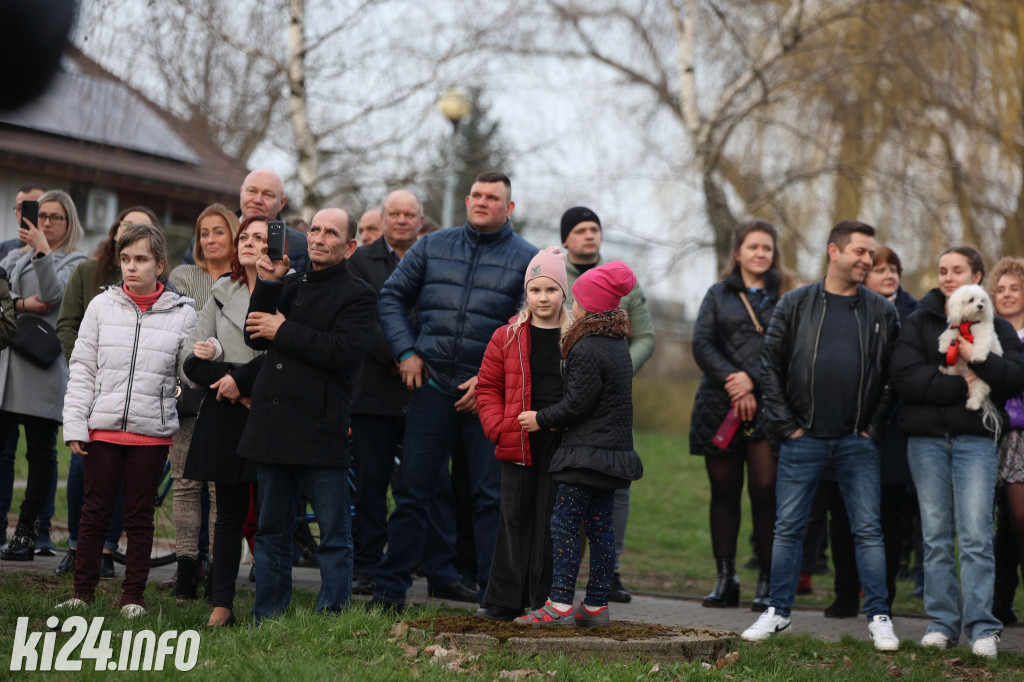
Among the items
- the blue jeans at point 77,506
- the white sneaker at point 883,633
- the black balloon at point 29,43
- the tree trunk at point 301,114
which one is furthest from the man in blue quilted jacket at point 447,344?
the tree trunk at point 301,114

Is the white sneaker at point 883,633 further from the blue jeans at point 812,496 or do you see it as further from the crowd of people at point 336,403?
the crowd of people at point 336,403

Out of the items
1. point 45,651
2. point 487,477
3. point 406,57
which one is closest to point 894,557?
Result: point 487,477

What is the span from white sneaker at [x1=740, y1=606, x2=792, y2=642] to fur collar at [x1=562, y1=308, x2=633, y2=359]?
6.23ft

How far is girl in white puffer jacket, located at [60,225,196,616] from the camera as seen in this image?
6156 millimetres

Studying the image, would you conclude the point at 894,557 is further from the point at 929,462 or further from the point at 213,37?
the point at 213,37

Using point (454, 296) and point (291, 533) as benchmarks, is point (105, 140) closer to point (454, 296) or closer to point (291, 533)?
point (454, 296)

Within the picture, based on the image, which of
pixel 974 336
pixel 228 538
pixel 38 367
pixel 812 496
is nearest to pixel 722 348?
pixel 812 496

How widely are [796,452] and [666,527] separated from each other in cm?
646

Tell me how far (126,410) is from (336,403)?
3.70 ft

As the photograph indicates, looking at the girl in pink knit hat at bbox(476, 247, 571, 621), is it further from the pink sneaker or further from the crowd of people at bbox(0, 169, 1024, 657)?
the pink sneaker

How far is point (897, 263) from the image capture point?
8.42 m

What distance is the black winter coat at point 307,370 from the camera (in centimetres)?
591

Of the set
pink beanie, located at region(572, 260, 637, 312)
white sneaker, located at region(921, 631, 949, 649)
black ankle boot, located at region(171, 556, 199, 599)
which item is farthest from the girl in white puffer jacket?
white sneaker, located at region(921, 631, 949, 649)

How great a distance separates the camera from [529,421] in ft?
19.8
